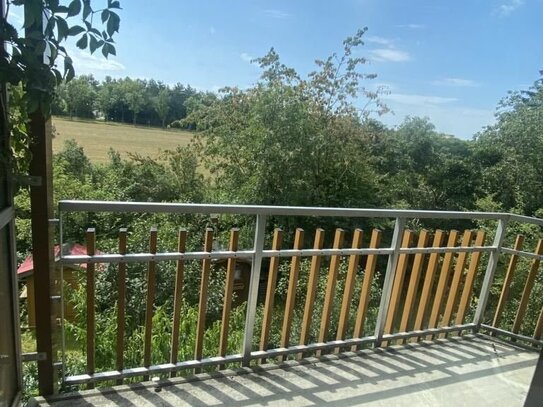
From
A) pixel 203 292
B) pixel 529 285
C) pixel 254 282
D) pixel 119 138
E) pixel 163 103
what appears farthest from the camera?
pixel 119 138

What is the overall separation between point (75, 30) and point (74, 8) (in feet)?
0.22

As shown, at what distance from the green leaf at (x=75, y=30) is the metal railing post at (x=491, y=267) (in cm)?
276

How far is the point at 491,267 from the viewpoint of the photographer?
9.36ft

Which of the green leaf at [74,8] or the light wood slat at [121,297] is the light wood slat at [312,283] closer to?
the light wood slat at [121,297]

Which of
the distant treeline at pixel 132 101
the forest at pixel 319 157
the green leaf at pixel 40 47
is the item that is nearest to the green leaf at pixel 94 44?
the green leaf at pixel 40 47

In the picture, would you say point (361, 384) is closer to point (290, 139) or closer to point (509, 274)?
point (509, 274)

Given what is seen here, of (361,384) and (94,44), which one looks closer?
(94,44)

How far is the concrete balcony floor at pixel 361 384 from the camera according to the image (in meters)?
1.92

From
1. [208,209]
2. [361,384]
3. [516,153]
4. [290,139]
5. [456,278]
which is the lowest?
[361,384]

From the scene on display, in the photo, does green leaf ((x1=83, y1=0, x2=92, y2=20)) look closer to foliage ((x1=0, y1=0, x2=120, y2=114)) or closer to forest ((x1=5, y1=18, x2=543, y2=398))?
foliage ((x1=0, y1=0, x2=120, y2=114))

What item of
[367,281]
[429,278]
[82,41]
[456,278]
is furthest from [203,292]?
[456,278]

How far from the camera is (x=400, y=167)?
1048 cm

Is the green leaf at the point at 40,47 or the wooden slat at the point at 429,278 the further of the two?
the wooden slat at the point at 429,278

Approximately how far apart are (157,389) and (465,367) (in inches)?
72.9
